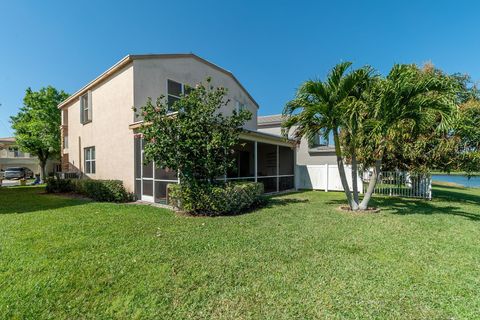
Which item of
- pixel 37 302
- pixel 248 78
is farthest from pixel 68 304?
pixel 248 78

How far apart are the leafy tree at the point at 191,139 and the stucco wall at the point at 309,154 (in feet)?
42.3

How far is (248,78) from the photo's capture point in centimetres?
1875

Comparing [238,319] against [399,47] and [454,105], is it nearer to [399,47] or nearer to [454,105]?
[454,105]

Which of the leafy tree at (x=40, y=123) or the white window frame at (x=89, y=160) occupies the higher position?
the leafy tree at (x=40, y=123)

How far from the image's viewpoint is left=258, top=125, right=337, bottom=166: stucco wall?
65.7 ft

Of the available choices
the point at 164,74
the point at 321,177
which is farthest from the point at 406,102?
the point at 164,74

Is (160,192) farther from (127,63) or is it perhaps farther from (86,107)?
(86,107)

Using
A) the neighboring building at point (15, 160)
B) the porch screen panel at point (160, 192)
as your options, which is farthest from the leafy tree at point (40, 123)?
the porch screen panel at point (160, 192)

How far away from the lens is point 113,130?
1197 centimetres

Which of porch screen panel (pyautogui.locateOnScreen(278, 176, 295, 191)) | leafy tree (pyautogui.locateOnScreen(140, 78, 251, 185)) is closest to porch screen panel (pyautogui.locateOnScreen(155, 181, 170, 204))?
leafy tree (pyautogui.locateOnScreen(140, 78, 251, 185))

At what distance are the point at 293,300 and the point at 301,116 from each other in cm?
661

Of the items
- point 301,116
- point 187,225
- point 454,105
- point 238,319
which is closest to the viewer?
point 238,319

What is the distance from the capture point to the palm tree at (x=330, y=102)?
25.3 ft

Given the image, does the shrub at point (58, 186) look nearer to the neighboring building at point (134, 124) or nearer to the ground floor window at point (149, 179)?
the neighboring building at point (134, 124)
